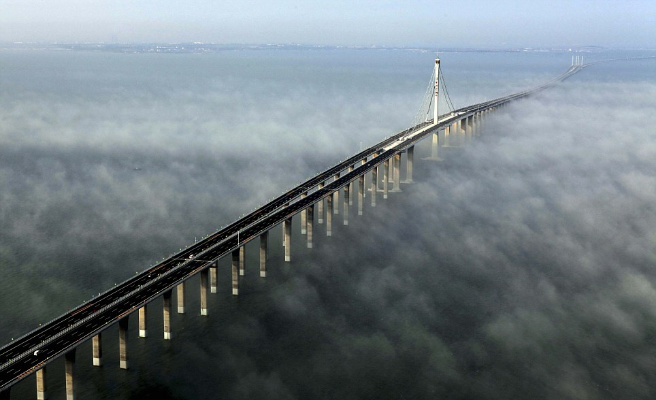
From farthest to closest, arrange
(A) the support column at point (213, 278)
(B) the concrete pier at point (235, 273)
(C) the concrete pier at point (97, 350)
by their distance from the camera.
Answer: (B) the concrete pier at point (235, 273), (A) the support column at point (213, 278), (C) the concrete pier at point (97, 350)

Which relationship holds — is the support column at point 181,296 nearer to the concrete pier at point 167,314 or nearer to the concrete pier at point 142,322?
the concrete pier at point 167,314

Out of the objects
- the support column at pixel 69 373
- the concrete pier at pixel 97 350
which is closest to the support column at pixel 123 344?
the concrete pier at pixel 97 350

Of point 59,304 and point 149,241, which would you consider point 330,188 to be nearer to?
point 149,241

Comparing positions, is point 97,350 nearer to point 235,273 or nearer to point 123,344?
Answer: point 123,344

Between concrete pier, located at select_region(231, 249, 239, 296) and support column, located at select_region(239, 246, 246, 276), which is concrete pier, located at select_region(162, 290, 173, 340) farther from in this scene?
support column, located at select_region(239, 246, 246, 276)

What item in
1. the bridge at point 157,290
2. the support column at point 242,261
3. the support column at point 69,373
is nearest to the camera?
the bridge at point 157,290

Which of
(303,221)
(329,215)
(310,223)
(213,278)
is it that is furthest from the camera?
(329,215)

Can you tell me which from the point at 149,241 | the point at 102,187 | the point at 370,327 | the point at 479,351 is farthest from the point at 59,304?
the point at 102,187

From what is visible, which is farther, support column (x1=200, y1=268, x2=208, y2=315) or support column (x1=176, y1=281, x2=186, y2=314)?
support column (x1=200, y1=268, x2=208, y2=315)

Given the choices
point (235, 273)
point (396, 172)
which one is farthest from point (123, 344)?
point (396, 172)

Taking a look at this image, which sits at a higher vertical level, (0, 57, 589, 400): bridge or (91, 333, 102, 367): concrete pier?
(0, 57, 589, 400): bridge

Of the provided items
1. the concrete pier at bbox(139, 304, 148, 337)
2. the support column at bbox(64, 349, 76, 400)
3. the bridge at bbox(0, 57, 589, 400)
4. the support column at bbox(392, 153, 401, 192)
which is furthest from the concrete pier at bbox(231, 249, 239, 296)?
the support column at bbox(392, 153, 401, 192)
